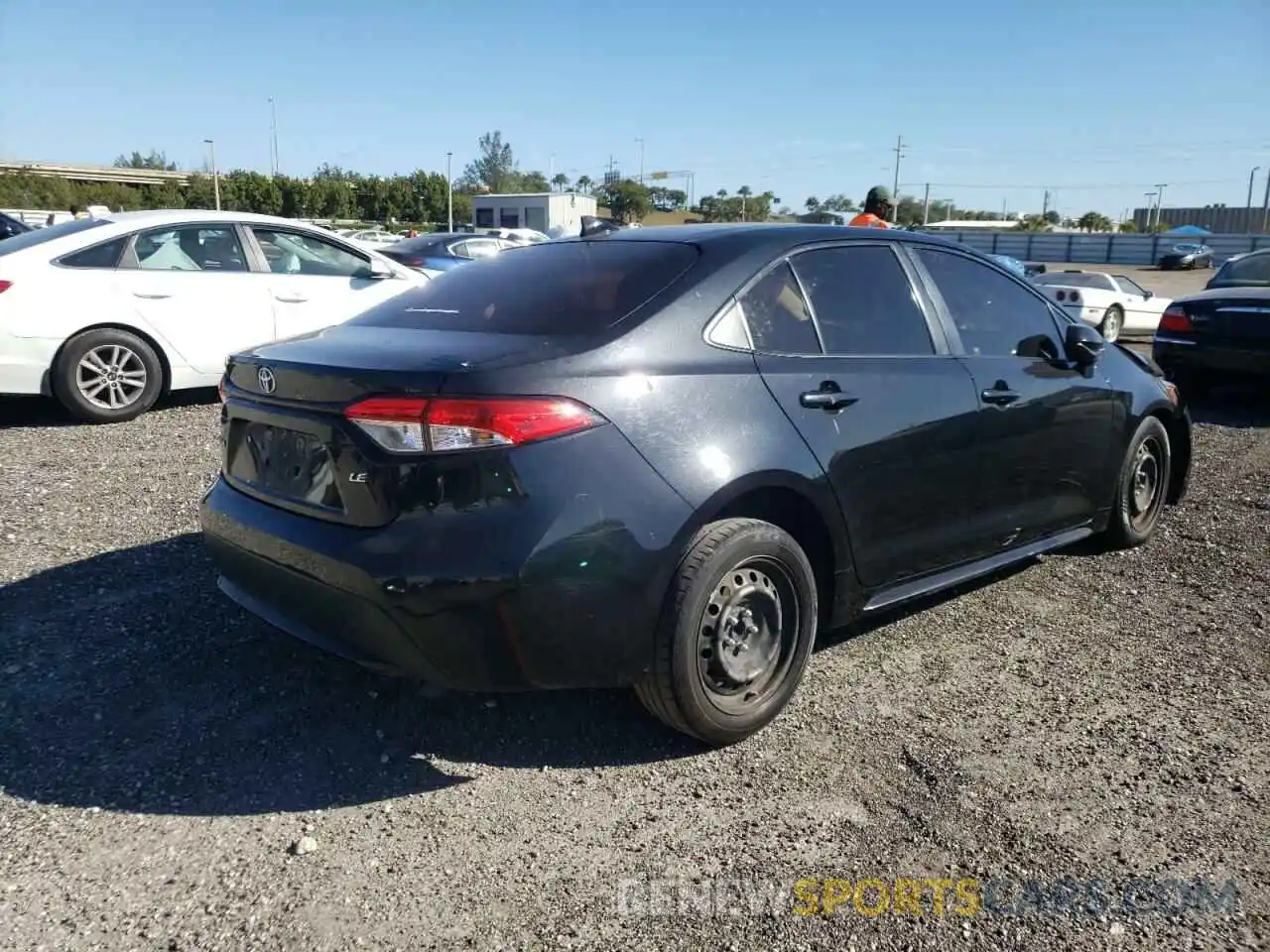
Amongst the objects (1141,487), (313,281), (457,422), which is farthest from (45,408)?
(1141,487)

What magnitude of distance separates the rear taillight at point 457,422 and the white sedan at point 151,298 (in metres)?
4.47

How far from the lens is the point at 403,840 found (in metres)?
2.63

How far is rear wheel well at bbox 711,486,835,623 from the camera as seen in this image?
311 centimetres

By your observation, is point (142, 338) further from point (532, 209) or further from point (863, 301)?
point (532, 209)

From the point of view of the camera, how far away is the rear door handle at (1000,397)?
12.8ft

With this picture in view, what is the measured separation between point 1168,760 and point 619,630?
1776mm

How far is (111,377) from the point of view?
7.12 m

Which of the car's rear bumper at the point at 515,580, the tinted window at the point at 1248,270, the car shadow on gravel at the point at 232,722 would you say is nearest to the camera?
the car's rear bumper at the point at 515,580

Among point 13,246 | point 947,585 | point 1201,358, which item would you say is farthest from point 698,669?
point 1201,358

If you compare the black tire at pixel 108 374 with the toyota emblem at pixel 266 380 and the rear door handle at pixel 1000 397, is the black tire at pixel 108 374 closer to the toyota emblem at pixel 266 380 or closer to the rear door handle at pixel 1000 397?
the toyota emblem at pixel 266 380

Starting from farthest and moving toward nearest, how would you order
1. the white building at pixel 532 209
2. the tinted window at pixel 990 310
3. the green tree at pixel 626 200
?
the green tree at pixel 626 200
the white building at pixel 532 209
the tinted window at pixel 990 310

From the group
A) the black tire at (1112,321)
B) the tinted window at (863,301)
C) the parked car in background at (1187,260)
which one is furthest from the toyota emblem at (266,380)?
the parked car in background at (1187,260)

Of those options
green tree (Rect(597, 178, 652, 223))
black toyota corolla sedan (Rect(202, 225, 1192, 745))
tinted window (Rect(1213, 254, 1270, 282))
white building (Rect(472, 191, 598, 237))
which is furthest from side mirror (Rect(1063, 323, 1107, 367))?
green tree (Rect(597, 178, 652, 223))

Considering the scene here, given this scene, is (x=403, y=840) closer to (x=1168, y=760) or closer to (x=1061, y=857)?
(x=1061, y=857)
